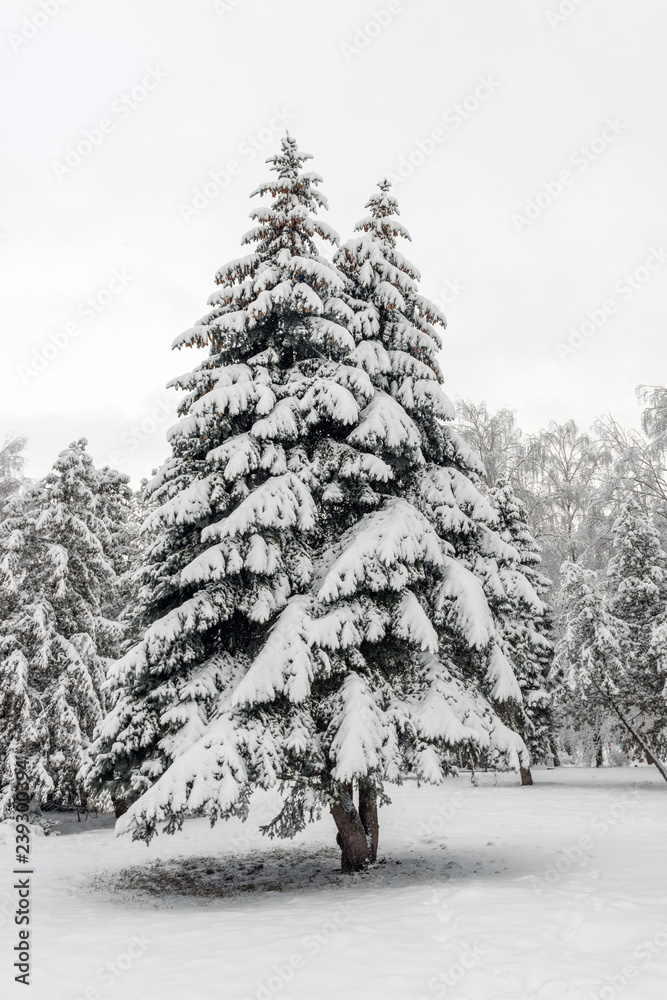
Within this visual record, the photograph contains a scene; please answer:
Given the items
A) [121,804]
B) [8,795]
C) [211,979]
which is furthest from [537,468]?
[211,979]

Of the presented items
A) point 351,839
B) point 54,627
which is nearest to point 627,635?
point 351,839

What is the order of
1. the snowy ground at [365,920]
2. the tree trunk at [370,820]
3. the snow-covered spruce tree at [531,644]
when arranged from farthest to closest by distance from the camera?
1. the snow-covered spruce tree at [531,644]
2. the tree trunk at [370,820]
3. the snowy ground at [365,920]

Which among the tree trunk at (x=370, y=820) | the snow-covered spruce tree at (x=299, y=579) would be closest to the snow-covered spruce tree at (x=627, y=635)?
the tree trunk at (x=370, y=820)

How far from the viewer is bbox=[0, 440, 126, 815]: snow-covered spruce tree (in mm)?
17141

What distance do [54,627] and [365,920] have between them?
1419 cm

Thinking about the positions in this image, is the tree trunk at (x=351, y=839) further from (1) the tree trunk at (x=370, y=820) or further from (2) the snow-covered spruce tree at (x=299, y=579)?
(1) the tree trunk at (x=370, y=820)

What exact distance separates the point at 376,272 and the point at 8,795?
15.2m

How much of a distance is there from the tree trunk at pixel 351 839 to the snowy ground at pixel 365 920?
0.65 ft

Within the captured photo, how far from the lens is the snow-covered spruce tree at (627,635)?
2111cm

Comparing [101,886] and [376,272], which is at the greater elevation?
[376,272]

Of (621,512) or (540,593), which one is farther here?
(540,593)

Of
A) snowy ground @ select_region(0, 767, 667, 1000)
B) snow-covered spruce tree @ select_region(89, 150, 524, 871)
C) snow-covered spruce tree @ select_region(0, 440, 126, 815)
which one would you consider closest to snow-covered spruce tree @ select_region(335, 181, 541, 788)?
snow-covered spruce tree @ select_region(89, 150, 524, 871)

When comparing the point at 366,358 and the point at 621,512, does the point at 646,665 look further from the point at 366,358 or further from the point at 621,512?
the point at 366,358

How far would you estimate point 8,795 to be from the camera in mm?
16766
